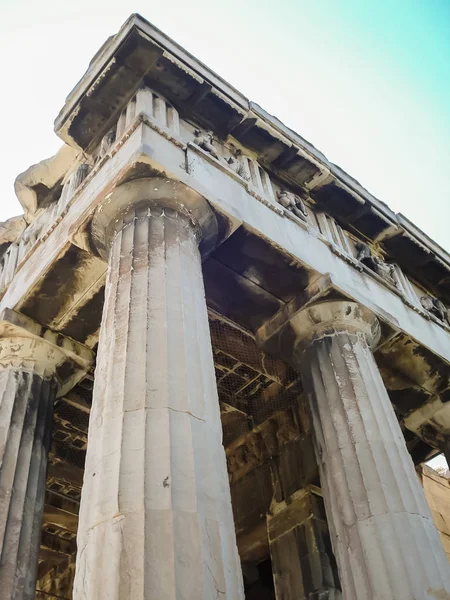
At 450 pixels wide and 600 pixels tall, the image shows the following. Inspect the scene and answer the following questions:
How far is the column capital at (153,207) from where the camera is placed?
32.6 feet

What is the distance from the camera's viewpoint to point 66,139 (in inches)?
512

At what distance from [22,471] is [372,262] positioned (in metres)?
8.64

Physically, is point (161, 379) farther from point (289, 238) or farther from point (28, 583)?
point (289, 238)

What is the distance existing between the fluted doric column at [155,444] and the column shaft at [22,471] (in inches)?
121

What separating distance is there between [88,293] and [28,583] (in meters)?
4.86

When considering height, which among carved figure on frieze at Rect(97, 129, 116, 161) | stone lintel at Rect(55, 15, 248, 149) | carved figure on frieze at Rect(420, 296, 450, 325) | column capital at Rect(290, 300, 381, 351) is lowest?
column capital at Rect(290, 300, 381, 351)

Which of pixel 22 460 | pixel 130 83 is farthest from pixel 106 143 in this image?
pixel 22 460

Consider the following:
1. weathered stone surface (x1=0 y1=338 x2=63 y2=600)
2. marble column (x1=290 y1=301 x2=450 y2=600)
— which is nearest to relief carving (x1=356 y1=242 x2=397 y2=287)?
marble column (x1=290 y1=301 x2=450 y2=600)

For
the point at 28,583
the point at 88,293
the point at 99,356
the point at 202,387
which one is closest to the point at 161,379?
the point at 202,387

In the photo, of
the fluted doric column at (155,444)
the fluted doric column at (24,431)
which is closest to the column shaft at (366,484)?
the fluted doric column at (155,444)

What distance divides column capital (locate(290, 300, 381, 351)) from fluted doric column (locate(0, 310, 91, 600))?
4106 millimetres

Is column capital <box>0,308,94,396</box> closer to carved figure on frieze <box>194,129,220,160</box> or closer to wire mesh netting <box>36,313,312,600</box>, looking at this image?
wire mesh netting <box>36,313,312,600</box>

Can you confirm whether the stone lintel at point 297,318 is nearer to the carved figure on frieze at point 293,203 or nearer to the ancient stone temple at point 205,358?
the ancient stone temple at point 205,358

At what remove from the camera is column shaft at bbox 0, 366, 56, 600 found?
8867mm
